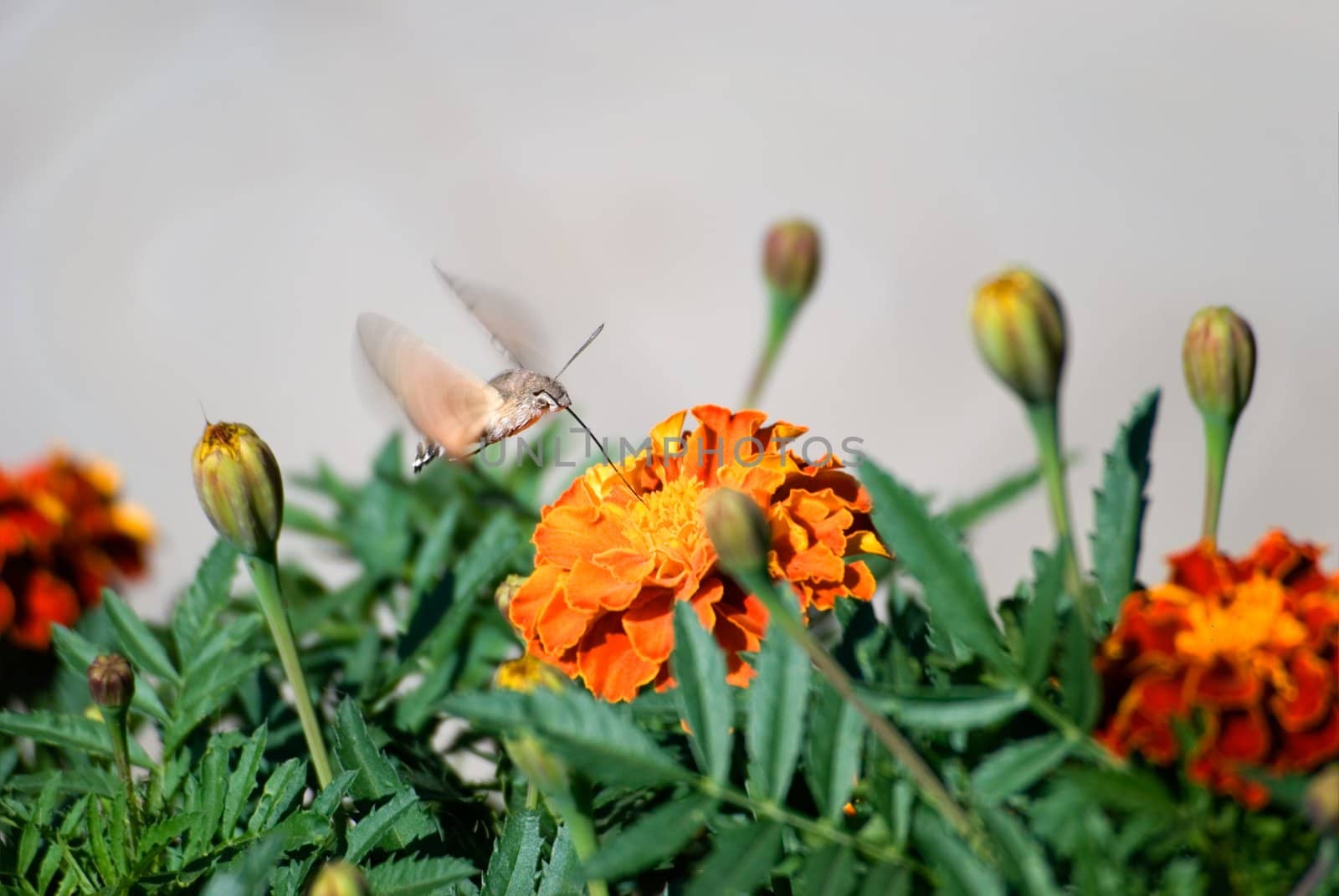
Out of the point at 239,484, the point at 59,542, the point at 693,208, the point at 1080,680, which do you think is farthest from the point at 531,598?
the point at 693,208

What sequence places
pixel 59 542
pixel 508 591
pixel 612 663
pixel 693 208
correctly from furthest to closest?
pixel 693 208
pixel 59 542
pixel 508 591
pixel 612 663

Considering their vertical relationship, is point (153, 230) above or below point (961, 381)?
above

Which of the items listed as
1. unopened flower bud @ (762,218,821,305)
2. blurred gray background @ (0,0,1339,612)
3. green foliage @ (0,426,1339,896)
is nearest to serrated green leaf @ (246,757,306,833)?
green foliage @ (0,426,1339,896)

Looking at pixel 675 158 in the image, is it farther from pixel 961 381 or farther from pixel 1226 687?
pixel 1226 687

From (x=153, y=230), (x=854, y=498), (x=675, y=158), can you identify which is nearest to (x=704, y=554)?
(x=854, y=498)

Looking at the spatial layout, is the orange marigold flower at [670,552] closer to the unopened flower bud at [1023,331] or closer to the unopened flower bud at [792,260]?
the unopened flower bud at [1023,331]

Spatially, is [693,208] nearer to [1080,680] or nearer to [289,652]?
[289,652]
